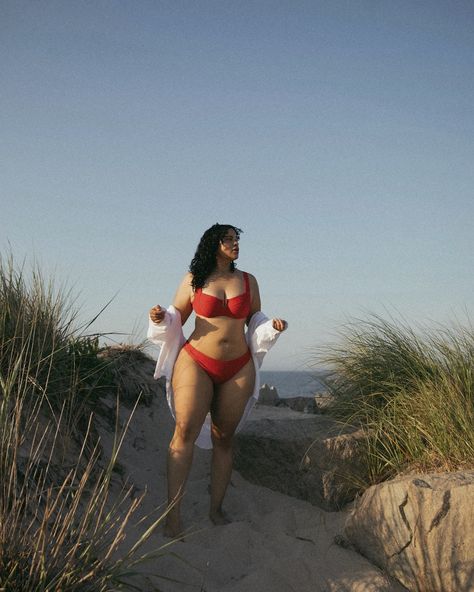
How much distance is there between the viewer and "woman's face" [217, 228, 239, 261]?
4.69 metres

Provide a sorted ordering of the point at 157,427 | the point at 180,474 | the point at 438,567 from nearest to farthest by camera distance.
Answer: the point at 438,567
the point at 180,474
the point at 157,427

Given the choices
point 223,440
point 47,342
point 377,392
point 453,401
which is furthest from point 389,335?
point 47,342

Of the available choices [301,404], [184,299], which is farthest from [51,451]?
[301,404]

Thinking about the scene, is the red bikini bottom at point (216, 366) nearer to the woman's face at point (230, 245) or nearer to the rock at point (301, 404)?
the woman's face at point (230, 245)

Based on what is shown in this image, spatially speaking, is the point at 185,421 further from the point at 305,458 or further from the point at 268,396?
the point at 268,396

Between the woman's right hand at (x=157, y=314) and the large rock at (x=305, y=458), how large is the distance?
1.53 m

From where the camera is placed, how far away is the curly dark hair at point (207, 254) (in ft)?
15.4

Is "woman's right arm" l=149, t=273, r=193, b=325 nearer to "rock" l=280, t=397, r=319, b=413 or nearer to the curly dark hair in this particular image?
the curly dark hair

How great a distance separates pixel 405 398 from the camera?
4.95m

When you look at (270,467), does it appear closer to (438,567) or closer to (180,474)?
(180,474)

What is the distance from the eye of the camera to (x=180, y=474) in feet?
14.4

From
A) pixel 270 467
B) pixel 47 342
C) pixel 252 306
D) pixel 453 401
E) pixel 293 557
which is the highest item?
pixel 252 306

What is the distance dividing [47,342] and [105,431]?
1.06m

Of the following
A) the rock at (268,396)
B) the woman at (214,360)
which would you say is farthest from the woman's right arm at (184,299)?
the rock at (268,396)
